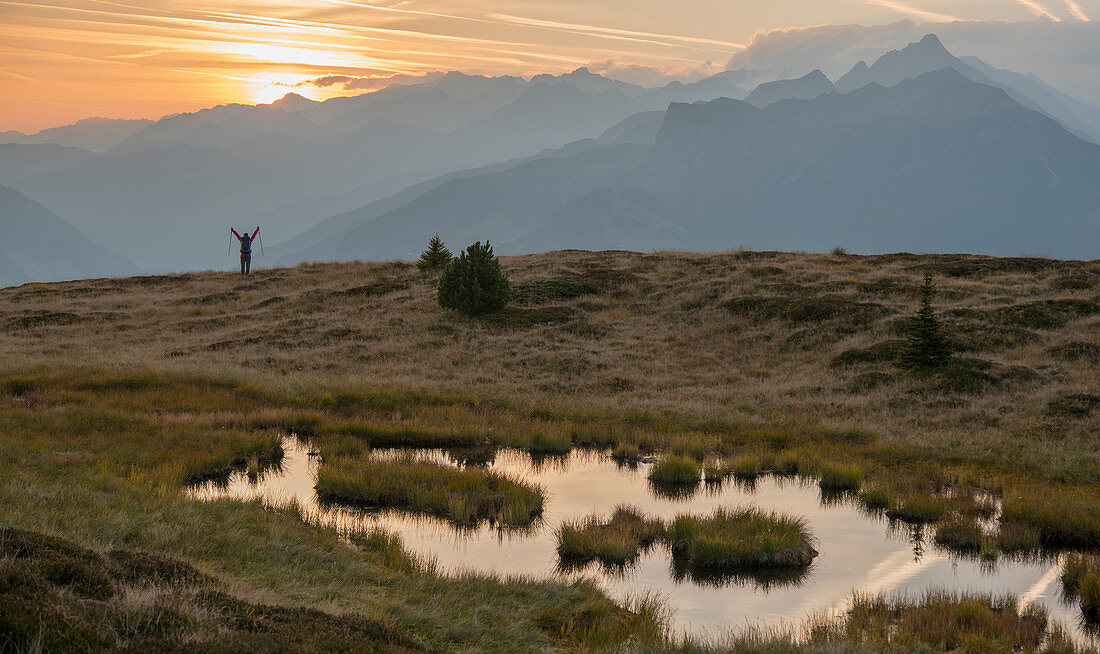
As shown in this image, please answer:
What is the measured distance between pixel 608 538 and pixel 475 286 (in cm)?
2457

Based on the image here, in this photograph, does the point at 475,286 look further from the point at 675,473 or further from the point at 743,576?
the point at 743,576

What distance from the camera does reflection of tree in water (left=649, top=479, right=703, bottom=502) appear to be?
52.2 feet

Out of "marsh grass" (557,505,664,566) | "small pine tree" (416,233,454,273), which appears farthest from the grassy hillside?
"small pine tree" (416,233,454,273)

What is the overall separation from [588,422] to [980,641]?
44.4 ft

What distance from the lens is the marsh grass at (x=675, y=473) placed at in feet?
55.7

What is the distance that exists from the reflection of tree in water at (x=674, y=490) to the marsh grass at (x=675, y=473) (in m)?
0.11

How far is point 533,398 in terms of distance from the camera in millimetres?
24859

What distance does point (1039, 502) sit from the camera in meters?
14.2

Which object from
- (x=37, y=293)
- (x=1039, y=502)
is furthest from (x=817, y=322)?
(x=37, y=293)

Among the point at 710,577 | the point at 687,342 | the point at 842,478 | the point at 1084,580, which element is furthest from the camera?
the point at 687,342

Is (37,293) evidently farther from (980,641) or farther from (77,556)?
(980,641)

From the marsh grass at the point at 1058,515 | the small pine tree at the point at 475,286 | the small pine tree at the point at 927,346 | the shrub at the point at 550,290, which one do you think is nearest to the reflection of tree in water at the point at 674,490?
the marsh grass at the point at 1058,515

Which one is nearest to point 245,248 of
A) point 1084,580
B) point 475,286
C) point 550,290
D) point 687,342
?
point 475,286

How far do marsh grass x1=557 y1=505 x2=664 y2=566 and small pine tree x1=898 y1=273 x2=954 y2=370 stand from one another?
50.7 ft
